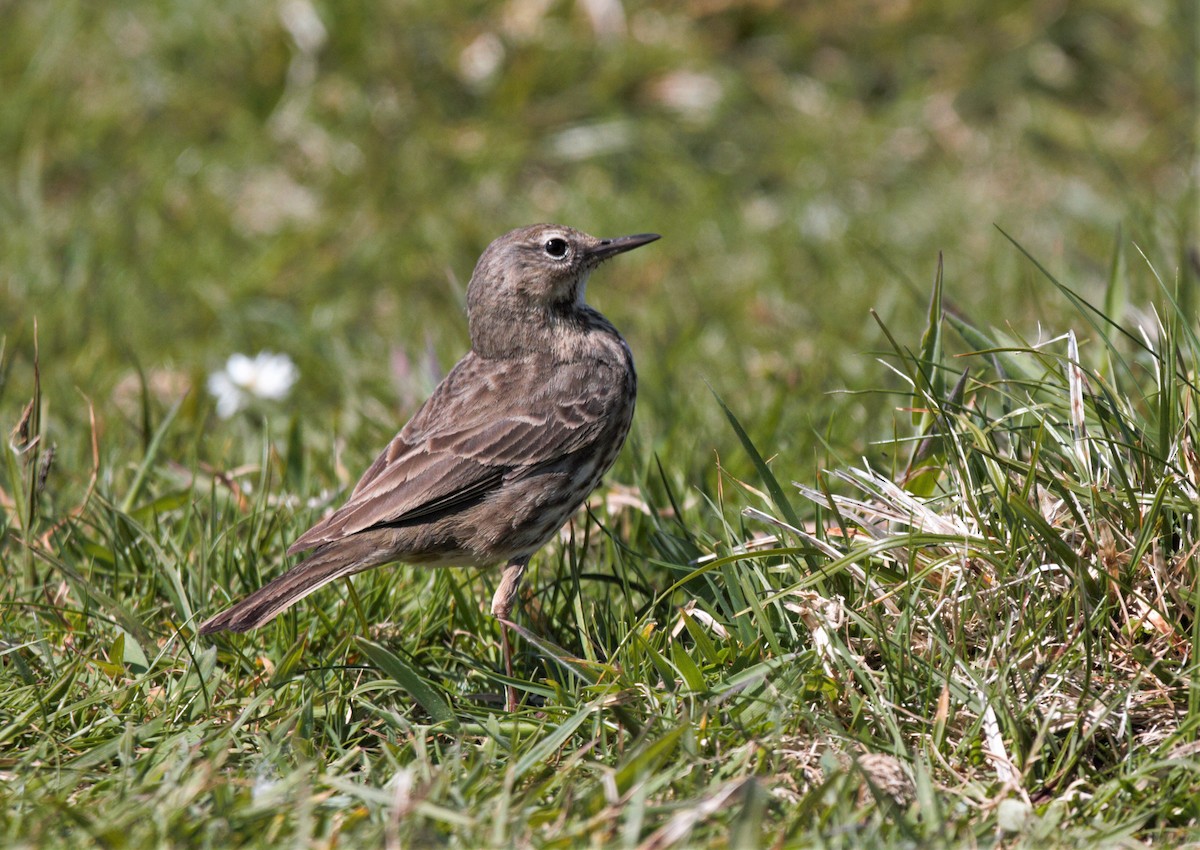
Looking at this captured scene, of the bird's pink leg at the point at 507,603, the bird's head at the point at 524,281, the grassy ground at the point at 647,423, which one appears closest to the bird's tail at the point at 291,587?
the grassy ground at the point at 647,423

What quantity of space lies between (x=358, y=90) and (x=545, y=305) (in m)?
4.64

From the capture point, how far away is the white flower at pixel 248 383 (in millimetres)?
6806

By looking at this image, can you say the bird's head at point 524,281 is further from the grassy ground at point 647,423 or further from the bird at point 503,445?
the grassy ground at point 647,423

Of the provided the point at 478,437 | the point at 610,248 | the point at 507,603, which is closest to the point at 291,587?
the point at 507,603

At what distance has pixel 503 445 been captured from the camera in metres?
5.19

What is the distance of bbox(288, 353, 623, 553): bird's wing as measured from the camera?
194 inches

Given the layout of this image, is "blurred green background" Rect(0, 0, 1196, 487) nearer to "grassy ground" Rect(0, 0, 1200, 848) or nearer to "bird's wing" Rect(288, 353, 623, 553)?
"grassy ground" Rect(0, 0, 1200, 848)

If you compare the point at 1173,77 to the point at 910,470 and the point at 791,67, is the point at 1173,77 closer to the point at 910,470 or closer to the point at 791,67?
the point at 791,67

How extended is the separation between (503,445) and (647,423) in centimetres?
150

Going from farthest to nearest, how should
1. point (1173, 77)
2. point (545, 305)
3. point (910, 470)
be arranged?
point (1173, 77), point (545, 305), point (910, 470)

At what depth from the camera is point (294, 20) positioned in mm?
9672

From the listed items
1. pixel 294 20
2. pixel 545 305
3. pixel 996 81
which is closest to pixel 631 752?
pixel 545 305

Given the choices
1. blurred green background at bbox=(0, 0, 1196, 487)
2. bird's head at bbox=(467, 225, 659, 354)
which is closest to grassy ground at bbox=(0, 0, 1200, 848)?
blurred green background at bbox=(0, 0, 1196, 487)

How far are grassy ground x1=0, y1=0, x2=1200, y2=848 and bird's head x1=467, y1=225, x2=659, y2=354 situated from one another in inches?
25.1
